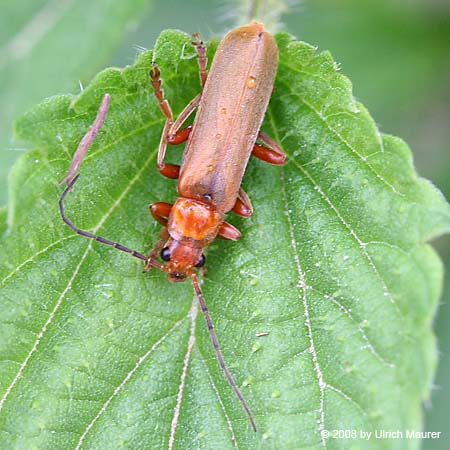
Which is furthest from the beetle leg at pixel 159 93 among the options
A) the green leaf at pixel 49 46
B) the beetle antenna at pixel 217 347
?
the green leaf at pixel 49 46

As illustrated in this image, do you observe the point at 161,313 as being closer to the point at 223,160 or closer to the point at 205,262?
the point at 205,262

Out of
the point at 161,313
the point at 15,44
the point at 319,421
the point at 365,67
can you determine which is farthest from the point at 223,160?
the point at 365,67

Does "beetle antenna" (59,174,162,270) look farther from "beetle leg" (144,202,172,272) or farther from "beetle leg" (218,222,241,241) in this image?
"beetle leg" (218,222,241,241)

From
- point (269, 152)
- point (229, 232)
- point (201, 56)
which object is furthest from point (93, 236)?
point (201, 56)

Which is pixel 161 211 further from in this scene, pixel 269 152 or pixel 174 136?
pixel 269 152

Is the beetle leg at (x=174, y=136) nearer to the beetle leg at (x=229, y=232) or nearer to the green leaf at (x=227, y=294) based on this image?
the green leaf at (x=227, y=294)

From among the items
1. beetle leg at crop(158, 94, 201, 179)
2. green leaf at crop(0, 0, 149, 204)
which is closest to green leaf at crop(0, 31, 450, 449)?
beetle leg at crop(158, 94, 201, 179)
